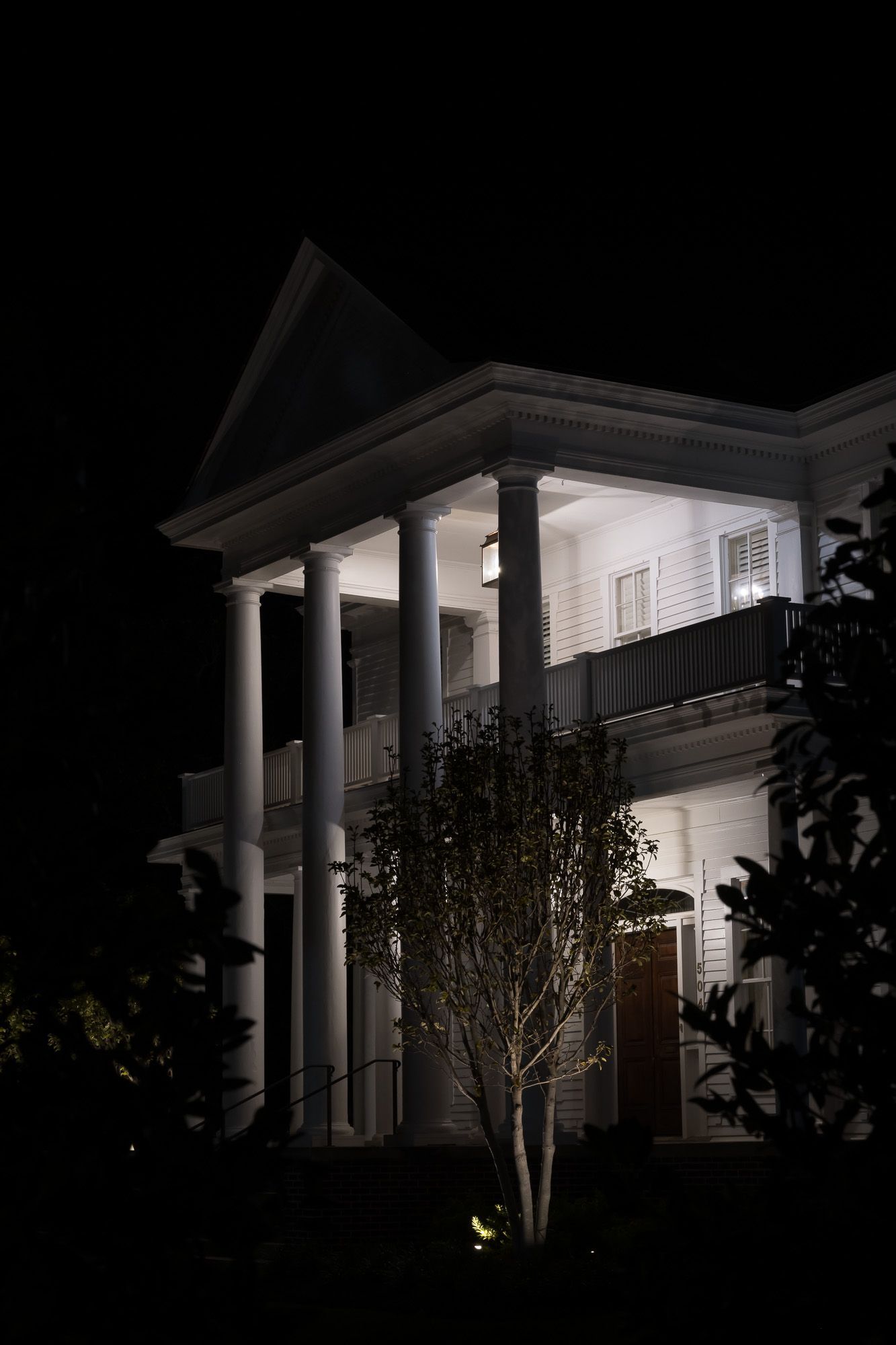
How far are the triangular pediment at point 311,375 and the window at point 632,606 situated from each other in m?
4.24

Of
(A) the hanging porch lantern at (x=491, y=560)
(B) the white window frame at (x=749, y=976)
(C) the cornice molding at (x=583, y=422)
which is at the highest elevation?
(C) the cornice molding at (x=583, y=422)

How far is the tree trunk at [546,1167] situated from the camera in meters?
17.4

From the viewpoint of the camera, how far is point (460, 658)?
28891 millimetres

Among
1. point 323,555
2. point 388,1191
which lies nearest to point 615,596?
point 323,555

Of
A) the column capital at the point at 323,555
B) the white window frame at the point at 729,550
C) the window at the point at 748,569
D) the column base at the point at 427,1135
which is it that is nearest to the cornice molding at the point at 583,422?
the white window frame at the point at 729,550

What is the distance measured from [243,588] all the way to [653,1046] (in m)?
8.11

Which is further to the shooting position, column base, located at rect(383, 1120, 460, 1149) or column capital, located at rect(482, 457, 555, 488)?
column capital, located at rect(482, 457, 555, 488)

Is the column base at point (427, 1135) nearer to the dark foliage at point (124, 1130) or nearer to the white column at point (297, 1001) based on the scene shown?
the white column at point (297, 1001)

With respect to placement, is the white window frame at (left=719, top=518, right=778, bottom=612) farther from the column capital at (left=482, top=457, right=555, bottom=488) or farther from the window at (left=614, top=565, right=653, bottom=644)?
the column capital at (left=482, top=457, right=555, bottom=488)

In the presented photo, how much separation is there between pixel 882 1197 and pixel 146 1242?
186 cm

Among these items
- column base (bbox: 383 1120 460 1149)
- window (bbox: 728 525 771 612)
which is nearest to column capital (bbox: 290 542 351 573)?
window (bbox: 728 525 771 612)

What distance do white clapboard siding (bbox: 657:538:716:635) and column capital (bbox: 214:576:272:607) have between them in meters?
5.40

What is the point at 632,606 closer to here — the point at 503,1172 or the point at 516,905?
the point at 516,905

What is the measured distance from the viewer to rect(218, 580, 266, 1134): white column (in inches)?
1002
